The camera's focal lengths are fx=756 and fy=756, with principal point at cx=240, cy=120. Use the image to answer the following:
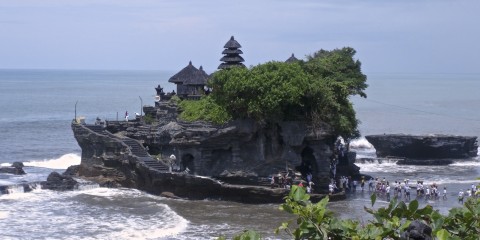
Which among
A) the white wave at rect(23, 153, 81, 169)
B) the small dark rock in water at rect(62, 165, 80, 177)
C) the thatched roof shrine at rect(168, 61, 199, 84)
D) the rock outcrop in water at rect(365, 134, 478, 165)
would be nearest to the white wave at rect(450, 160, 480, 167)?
the rock outcrop in water at rect(365, 134, 478, 165)

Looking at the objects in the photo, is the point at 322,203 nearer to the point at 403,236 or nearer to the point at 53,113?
the point at 403,236

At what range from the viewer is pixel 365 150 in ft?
206

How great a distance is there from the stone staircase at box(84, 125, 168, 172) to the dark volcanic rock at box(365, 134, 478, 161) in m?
21.5

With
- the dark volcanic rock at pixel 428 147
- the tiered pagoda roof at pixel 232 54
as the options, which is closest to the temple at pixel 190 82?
the tiered pagoda roof at pixel 232 54

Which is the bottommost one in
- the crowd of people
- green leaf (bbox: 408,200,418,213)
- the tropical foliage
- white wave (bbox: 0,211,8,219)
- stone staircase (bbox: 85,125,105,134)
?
white wave (bbox: 0,211,8,219)

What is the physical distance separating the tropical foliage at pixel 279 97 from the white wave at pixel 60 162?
A: 54.6 feet

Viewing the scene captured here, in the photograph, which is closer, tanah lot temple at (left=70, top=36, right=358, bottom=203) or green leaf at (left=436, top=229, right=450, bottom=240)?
green leaf at (left=436, top=229, right=450, bottom=240)

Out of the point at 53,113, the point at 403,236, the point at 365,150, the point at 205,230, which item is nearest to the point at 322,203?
the point at 403,236

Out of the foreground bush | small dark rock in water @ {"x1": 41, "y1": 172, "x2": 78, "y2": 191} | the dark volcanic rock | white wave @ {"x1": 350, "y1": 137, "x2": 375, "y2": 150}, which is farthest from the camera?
white wave @ {"x1": 350, "y1": 137, "x2": 375, "y2": 150}

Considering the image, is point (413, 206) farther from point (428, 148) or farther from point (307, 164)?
point (428, 148)

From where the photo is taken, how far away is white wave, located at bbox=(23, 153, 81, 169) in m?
52.7

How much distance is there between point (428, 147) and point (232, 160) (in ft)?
70.3

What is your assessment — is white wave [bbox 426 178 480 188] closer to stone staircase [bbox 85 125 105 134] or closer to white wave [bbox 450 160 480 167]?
white wave [bbox 450 160 480 167]

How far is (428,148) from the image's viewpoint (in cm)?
5388
